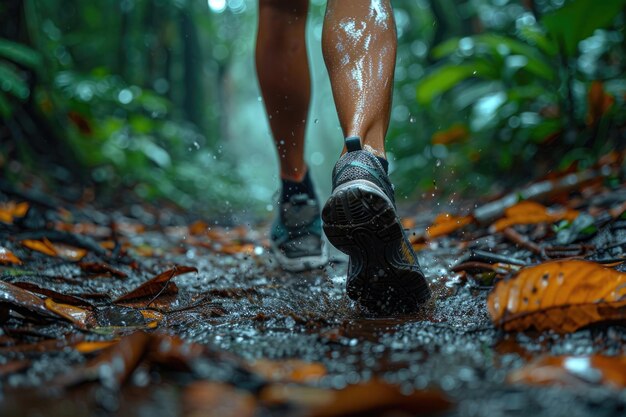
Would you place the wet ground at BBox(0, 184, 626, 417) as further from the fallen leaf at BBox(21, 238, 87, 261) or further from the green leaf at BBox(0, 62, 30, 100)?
the green leaf at BBox(0, 62, 30, 100)

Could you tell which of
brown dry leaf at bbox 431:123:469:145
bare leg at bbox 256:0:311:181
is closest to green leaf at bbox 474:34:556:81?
brown dry leaf at bbox 431:123:469:145

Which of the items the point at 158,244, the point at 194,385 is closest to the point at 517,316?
the point at 194,385

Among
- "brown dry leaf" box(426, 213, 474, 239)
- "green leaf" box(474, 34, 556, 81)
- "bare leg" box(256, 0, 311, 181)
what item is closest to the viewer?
"bare leg" box(256, 0, 311, 181)

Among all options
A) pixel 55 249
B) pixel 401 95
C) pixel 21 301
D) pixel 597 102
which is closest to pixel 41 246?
pixel 55 249

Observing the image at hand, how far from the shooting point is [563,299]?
3.88 feet

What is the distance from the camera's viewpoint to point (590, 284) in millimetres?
1176

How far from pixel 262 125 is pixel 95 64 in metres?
23.3

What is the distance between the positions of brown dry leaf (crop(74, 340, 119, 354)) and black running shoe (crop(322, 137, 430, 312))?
0.62m

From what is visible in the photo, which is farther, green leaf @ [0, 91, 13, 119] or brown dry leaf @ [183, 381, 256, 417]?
green leaf @ [0, 91, 13, 119]

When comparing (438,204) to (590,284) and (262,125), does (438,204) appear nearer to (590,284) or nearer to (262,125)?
(590,284)

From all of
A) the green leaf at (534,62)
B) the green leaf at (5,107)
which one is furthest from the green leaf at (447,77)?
the green leaf at (5,107)

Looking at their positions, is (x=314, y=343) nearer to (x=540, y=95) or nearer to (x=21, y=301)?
(x=21, y=301)

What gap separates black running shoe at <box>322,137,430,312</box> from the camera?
1462mm

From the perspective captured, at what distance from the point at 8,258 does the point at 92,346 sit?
122cm
